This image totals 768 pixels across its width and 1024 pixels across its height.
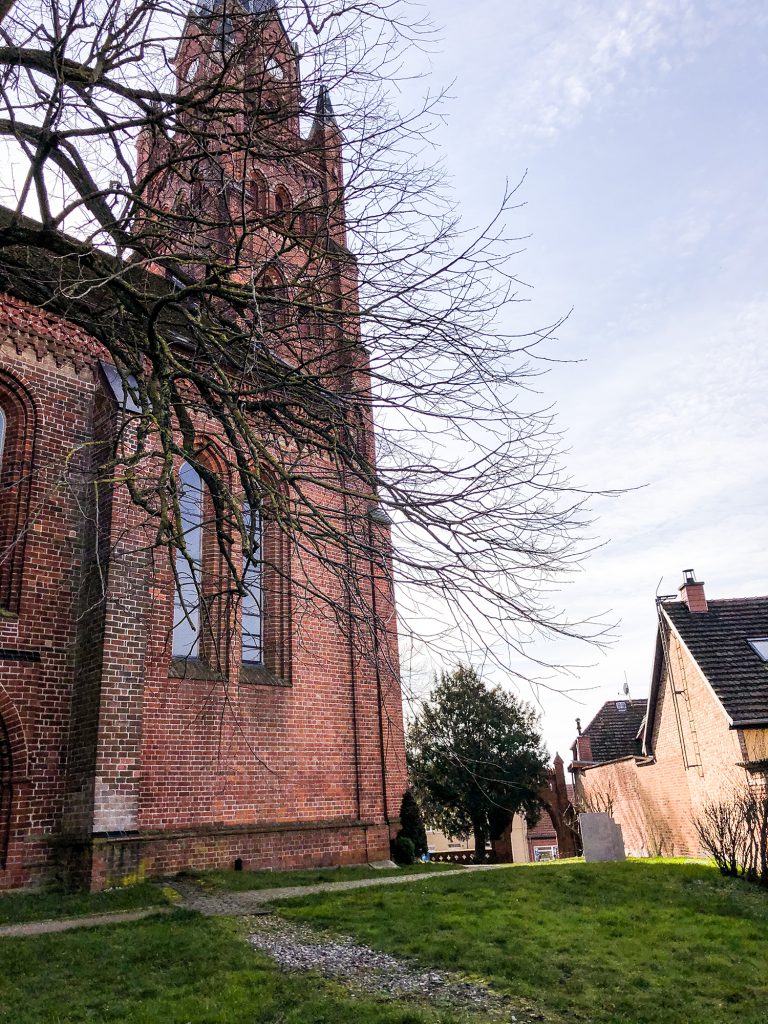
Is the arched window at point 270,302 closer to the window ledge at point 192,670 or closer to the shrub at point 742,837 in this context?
the window ledge at point 192,670

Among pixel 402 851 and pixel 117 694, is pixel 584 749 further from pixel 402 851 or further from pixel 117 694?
pixel 117 694

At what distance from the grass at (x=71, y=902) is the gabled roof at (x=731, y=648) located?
1325cm

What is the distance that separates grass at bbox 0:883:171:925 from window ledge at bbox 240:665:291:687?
351cm

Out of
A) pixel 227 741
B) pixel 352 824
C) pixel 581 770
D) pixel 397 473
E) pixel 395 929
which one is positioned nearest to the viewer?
pixel 397 473

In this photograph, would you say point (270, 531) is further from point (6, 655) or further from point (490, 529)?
point (490, 529)

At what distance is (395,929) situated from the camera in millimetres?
7590

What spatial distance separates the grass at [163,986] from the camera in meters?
5.29

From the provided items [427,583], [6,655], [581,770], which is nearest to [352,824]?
[6,655]

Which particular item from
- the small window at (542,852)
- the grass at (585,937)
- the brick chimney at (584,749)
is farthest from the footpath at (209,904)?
the small window at (542,852)

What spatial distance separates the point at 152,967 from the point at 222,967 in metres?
0.55

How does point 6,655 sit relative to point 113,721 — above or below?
above

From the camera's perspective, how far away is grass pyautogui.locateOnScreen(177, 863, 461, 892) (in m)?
9.88

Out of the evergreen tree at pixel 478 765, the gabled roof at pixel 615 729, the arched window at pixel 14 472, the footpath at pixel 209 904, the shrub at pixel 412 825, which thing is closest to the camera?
the footpath at pixel 209 904

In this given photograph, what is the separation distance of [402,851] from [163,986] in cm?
852
